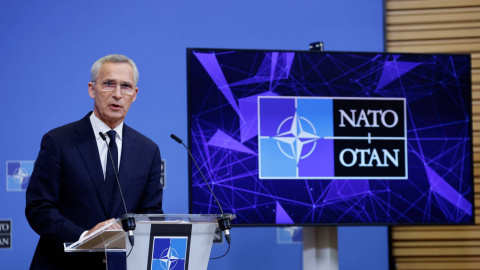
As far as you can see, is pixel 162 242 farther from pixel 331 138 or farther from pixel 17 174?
pixel 17 174

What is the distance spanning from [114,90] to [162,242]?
91cm

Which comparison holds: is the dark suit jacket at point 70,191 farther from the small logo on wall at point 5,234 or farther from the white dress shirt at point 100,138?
the small logo on wall at point 5,234

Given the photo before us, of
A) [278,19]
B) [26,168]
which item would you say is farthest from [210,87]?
[26,168]

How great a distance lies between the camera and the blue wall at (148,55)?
4992mm

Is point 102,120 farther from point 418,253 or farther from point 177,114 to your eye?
point 418,253

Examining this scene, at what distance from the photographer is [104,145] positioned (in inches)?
134

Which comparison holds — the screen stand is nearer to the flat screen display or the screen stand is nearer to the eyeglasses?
the flat screen display

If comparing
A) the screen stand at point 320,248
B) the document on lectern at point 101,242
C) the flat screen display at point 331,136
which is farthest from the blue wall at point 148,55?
the document on lectern at point 101,242

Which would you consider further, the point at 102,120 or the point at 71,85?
the point at 71,85

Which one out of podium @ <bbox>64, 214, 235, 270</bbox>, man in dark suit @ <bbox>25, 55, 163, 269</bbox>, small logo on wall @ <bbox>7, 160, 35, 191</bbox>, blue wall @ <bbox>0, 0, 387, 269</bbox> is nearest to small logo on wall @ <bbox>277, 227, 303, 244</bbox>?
blue wall @ <bbox>0, 0, 387, 269</bbox>

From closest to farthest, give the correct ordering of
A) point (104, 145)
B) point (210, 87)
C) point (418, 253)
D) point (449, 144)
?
1. point (104, 145)
2. point (210, 87)
3. point (449, 144)
4. point (418, 253)

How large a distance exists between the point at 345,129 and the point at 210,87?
87 cm

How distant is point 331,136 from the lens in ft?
15.1

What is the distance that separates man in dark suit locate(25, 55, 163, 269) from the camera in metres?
3.22
